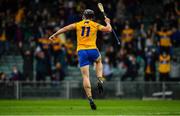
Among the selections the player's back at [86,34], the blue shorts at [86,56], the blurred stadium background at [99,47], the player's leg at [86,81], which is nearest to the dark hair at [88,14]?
the player's back at [86,34]

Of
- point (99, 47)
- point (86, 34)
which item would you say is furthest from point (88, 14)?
point (99, 47)

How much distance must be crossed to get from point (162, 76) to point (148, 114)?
48.7 ft

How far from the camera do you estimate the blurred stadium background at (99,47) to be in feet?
101

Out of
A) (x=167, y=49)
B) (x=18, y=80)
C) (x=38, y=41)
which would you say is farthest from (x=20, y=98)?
(x=167, y=49)

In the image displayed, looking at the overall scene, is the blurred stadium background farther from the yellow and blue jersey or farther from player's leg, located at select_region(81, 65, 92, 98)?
player's leg, located at select_region(81, 65, 92, 98)

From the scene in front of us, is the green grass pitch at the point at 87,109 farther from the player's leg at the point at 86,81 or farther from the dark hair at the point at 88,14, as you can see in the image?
the dark hair at the point at 88,14

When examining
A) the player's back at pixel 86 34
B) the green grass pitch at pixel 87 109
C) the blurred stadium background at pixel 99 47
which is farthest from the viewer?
the blurred stadium background at pixel 99 47

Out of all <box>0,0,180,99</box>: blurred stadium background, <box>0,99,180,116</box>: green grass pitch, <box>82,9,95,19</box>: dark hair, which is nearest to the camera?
<box>0,99,180,116</box>: green grass pitch

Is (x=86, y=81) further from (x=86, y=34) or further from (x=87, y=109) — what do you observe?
(x=86, y=34)

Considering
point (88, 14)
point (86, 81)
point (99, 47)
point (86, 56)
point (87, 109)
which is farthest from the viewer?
point (99, 47)

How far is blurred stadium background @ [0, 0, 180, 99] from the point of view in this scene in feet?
101

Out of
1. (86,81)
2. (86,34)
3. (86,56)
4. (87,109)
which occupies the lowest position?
(87,109)

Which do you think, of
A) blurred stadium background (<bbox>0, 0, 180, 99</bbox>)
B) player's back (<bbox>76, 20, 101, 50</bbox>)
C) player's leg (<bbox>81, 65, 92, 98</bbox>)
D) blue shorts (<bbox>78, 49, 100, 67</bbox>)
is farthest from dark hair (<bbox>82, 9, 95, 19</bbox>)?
blurred stadium background (<bbox>0, 0, 180, 99</bbox>)

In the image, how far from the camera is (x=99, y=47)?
113ft
